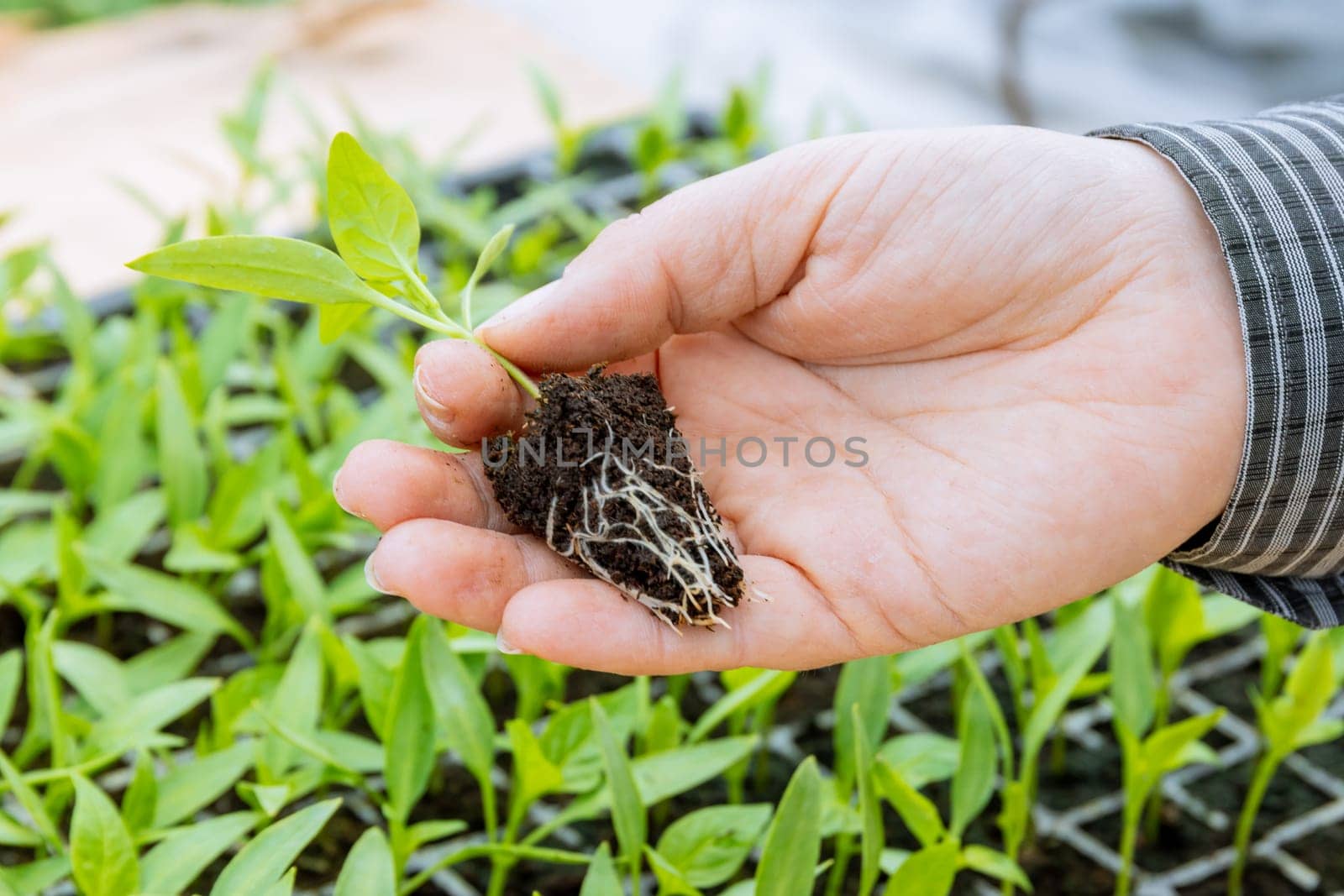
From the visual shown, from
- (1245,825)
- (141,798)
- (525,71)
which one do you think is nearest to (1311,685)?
(1245,825)

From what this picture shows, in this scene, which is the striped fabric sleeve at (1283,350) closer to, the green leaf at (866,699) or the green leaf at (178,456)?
the green leaf at (866,699)

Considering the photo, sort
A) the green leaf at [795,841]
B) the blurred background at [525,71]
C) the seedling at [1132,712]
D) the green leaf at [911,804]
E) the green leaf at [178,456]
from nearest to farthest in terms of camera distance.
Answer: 1. the green leaf at [795,841]
2. the green leaf at [911,804]
3. the seedling at [1132,712]
4. the green leaf at [178,456]
5. the blurred background at [525,71]

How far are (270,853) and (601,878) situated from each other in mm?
213

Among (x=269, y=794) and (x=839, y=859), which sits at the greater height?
(x=269, y=794)

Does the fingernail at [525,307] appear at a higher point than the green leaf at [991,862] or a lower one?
higher

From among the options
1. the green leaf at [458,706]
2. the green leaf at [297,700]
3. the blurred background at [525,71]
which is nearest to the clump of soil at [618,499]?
the green leaf at [458,706]

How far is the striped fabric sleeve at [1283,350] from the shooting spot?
91 centimetres

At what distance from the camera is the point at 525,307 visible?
3.20ft

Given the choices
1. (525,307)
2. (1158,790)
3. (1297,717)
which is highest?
(525,307)

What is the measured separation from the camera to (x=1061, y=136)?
3.33 feet

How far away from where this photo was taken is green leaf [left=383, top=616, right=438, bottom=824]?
96 centimetres

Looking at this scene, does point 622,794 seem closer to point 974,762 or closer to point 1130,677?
point 974,762

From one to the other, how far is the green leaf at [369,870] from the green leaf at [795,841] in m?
0.24

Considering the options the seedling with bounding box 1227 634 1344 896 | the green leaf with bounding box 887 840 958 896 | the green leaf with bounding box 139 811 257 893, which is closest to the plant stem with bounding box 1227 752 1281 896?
the seedling with bounding box 1227 634 1344 896
